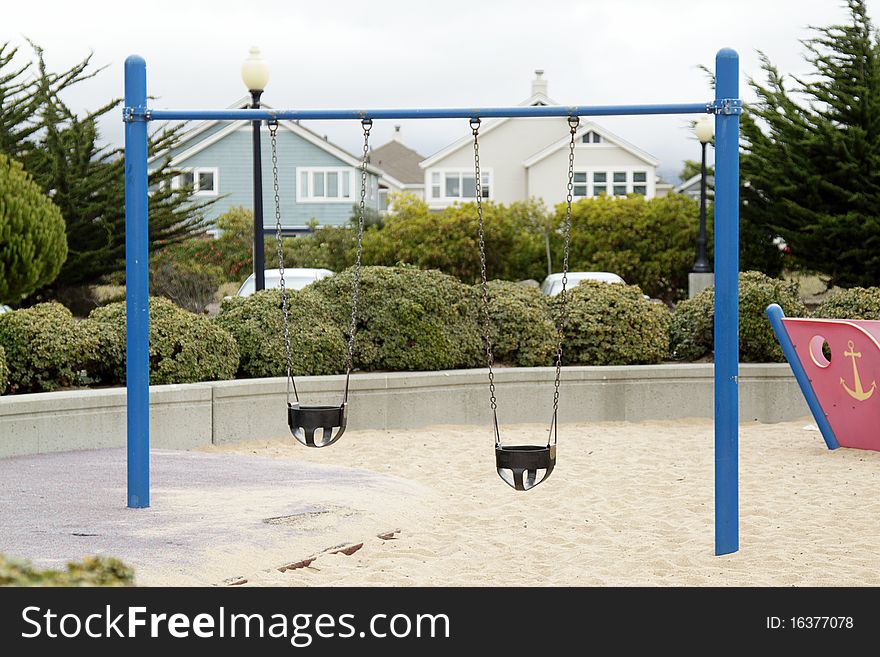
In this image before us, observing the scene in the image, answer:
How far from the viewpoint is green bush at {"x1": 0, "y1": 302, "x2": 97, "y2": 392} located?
9.77 m

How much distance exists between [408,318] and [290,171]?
1372 inches

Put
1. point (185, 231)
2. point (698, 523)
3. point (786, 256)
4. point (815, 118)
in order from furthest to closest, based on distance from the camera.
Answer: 1. point (185, 231)
2. point (786, 256)
3. point (815, 118)
4. point (698, 523)

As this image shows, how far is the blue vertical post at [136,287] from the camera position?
701cm

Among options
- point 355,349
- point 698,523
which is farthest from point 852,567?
point 355,349

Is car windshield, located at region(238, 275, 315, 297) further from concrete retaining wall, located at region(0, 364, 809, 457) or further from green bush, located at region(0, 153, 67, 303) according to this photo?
concrete retaining wall, located at region(0, 364, 809, 457)

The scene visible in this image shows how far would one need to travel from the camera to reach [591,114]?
660 centimetres

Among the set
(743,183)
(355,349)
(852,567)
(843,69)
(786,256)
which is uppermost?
(843,69)

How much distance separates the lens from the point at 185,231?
94.0 feet

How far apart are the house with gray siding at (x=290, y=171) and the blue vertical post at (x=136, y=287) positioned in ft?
123

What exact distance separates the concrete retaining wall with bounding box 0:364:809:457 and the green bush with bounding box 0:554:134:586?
5825 millimetres

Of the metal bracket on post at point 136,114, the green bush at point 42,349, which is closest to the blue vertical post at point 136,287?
the metal bracket on post at point 136,114

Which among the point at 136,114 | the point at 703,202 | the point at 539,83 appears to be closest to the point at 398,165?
the point at 539,83
